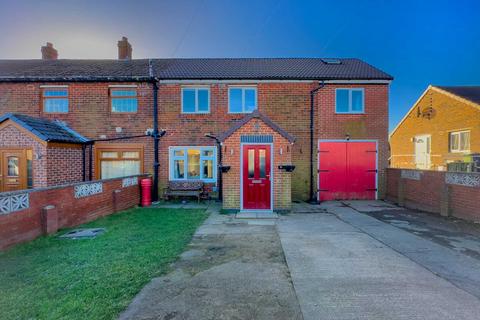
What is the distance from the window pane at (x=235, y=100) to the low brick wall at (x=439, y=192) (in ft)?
25.9

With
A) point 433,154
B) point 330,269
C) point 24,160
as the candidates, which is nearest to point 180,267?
point 330,269

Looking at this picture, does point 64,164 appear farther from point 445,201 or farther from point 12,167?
point 445,201

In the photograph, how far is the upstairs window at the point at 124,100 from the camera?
38.3 feet

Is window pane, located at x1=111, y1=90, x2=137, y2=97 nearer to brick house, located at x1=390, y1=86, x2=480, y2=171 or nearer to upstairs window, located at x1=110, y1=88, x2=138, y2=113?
upstairs window, located at x1=110, y1=88, x2=138, y2=113

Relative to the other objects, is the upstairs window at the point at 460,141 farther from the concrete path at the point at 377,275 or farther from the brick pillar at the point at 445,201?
the concrete path at the point at 377,275

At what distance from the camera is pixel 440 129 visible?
58.6 feet

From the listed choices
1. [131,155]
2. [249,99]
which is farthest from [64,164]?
[249,99]

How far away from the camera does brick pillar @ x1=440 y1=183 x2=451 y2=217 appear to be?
806 cm

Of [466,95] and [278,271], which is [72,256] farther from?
[466,95]

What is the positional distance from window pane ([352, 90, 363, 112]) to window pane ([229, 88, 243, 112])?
18.4 feet

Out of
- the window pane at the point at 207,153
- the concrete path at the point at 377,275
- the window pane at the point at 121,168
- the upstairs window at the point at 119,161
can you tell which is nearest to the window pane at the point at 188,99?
the window pane at the point at 207,153

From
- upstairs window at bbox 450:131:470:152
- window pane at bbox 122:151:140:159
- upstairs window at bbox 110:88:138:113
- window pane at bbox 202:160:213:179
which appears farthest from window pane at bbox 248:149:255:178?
upstairs window at bbox 450:131:470:152

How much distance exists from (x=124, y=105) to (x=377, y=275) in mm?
12104

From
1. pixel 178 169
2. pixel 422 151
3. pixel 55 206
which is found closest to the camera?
pixel 55 206
